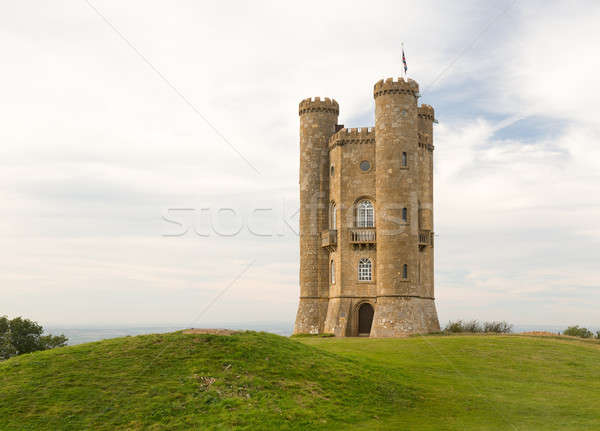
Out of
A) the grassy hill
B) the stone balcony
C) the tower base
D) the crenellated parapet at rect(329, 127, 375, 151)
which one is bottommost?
the grassy hill

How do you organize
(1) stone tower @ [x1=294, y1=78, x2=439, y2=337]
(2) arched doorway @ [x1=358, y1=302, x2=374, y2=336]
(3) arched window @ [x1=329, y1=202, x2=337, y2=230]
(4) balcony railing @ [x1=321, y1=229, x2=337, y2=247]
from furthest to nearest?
(3) arched window @ [x1=329, y1=202, x2=337, y2=230]
(4) balcony railing @ [x1=321, y1=229, x2=337, y2=247]
(2) arched doorway @ [x1=358, y1=302, x2=374, y2=336]
(1) stone tower @ [x1=294, y1=78, x2=439, y2=337]

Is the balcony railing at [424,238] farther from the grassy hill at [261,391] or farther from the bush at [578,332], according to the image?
the grassy hill at [261,391]

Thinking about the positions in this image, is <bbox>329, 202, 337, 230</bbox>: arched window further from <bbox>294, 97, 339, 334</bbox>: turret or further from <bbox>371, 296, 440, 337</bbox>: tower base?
<bbox>371, 296, 440, 337</bbox>: tower base

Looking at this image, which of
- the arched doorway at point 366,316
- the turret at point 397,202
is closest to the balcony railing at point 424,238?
the turret at point 397,202

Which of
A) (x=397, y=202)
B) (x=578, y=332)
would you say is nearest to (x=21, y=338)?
(x=397, y=202)

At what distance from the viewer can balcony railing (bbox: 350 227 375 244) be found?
49531mm

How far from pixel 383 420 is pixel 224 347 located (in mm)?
7409

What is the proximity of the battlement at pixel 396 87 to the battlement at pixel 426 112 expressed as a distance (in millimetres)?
3789

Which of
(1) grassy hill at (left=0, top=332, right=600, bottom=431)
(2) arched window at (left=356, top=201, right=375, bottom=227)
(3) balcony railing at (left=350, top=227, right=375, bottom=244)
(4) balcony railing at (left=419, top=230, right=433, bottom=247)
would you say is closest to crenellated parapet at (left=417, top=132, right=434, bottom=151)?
(2) arched window at (left=356, top=201, right=375, bottom=227)

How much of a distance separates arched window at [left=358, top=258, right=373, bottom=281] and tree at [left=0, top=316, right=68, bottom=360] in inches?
1017

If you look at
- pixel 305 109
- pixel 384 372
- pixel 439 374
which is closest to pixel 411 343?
pixel 439 374

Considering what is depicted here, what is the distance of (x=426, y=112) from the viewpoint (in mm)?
52969

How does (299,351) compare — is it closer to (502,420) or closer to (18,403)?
(502,420)

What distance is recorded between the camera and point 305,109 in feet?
181
